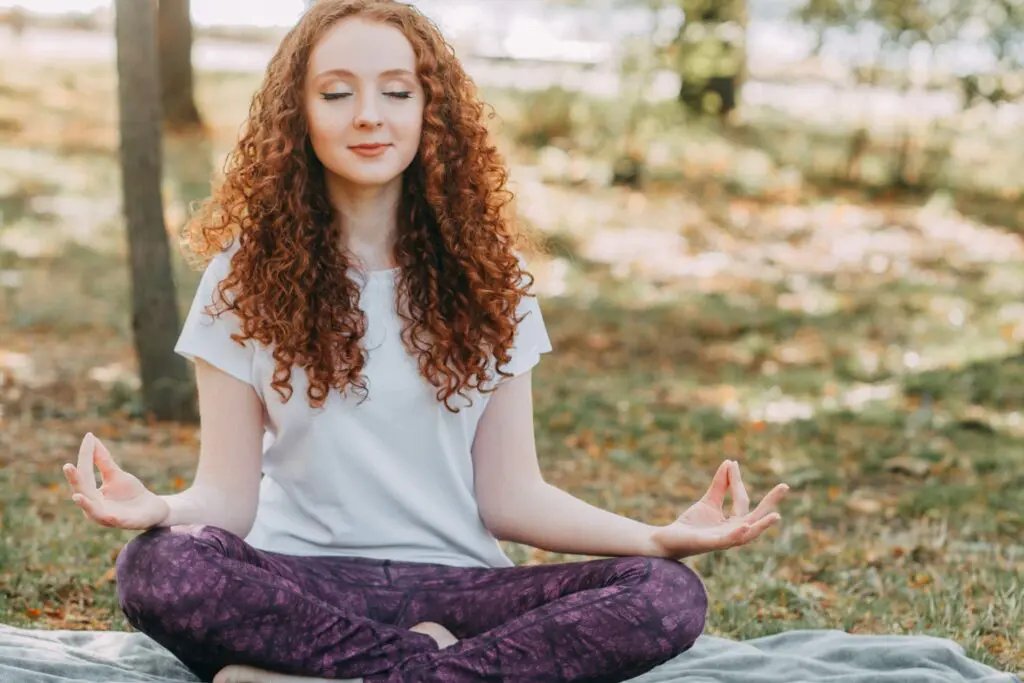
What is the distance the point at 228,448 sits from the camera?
9.29 ft

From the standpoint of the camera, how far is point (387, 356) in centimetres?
291

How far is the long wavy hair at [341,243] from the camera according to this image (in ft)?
9.30

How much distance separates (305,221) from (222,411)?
0.44 meters

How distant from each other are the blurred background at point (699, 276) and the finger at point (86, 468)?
109cm

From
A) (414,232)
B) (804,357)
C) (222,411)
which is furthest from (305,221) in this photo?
(804,357)

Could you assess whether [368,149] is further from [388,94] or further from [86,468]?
[86,468]

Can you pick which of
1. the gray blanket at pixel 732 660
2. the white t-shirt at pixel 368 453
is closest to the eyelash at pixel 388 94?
the white t-shirt at pixel 368 453

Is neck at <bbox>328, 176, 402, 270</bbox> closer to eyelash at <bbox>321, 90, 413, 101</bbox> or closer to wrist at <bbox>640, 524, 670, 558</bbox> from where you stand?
eyelash at <bbox>321, 90, 413, 101</bbox>

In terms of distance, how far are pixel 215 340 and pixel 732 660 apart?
1402 millimetres

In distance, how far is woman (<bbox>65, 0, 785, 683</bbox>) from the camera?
263cm

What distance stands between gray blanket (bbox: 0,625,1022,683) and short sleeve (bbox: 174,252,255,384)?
688mm

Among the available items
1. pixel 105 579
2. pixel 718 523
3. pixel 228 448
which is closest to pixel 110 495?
pixel 228 448

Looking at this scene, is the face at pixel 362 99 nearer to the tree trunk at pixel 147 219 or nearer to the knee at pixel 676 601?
the knee at pixel 676 601

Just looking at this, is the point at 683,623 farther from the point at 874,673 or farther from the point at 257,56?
the point at 257,56
